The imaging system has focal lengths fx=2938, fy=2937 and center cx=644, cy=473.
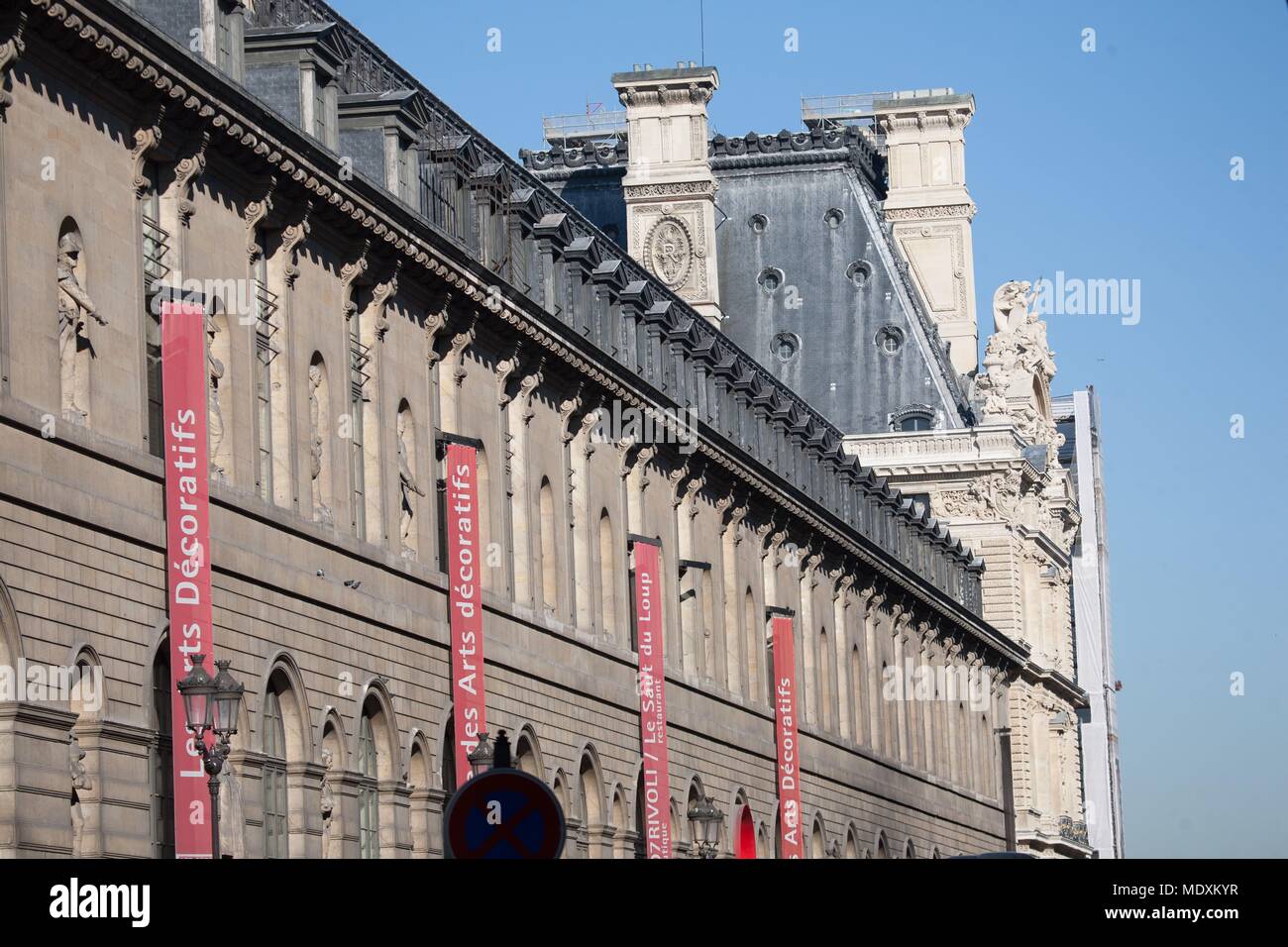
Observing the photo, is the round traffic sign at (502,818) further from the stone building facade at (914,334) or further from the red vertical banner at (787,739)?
the stone building facade at (914,334)

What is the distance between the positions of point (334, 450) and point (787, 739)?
2409 cm

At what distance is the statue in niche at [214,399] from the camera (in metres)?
32.2

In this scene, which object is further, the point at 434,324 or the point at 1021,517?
the point at 1021,517

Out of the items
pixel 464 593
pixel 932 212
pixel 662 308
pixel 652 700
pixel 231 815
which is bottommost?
pixel 231 815

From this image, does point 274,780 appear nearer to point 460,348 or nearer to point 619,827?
point 460,348

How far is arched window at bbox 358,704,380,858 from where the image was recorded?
3612cm

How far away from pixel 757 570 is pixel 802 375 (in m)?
39.0

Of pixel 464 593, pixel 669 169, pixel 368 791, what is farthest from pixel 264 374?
pixel 669 169

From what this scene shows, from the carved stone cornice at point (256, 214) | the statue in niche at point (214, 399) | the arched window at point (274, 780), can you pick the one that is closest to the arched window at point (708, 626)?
the arched window at point (274, 780)

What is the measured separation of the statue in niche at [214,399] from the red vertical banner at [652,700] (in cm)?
1616

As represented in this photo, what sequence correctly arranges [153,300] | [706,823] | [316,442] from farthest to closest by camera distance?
[706,823]
[316,442]
[153,300]

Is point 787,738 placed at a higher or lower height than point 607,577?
lower

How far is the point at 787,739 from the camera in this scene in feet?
193

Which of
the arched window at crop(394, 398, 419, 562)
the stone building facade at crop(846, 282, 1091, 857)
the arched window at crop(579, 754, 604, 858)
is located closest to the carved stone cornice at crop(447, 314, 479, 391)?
the arched window at crop(394, 398, 419, 562)
